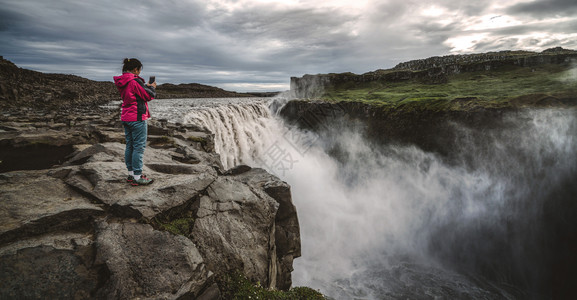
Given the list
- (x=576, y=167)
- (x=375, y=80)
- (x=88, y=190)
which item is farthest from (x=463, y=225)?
(x=375, y=80)

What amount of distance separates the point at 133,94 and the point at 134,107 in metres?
0.36

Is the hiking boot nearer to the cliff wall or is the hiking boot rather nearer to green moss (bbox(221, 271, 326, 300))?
green moss (bbox(221, 271, 326, 300))

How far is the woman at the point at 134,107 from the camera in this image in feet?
22.1

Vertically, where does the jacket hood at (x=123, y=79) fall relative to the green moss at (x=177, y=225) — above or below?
above

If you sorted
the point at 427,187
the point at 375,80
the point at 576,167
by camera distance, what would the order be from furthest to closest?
1. the point at 375,80
2. the point at 427,187
3. the point at 576,167

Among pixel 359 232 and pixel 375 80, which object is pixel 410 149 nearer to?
pixel 359 232

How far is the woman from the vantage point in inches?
265

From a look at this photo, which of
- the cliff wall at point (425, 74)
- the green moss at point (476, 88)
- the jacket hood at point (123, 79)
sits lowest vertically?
the jacket hood at point (123, 79)

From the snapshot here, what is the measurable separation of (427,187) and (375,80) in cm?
5119

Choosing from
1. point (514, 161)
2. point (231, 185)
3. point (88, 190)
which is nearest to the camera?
point (88, 190)

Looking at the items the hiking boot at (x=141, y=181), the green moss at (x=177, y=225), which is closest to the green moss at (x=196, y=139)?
the hiking boot at (x=141, y=181)

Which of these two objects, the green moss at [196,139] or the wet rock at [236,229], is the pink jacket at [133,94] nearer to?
the wet rock at [236,229]

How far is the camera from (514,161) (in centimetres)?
2414

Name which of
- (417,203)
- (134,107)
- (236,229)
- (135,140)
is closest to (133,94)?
(134,107)
